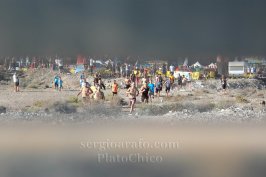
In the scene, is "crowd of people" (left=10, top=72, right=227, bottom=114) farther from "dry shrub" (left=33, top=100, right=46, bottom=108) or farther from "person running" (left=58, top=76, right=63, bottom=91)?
"dry shrub" (left=33, top=100, right=46, bottom=108)

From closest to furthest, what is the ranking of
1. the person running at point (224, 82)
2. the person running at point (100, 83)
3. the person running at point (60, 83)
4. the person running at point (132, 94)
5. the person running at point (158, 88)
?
the person running at point (132, 94) → the person running at point (100, 83) → the person running at point (224, 82) → the person running at point (158, 88) → the person running at point (60, 83)

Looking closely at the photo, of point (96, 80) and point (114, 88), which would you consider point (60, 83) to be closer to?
point (96, 80)

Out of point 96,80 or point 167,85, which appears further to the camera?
point 167,85

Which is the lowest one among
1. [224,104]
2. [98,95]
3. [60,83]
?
[224,104]

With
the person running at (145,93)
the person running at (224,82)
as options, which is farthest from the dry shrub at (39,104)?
the person running at (224,82)

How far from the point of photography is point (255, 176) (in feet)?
10.6

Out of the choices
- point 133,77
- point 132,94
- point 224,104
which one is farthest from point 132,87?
→ point 224,104

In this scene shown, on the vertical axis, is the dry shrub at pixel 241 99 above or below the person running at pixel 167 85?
below

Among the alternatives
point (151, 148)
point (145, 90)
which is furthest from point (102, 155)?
point (145, 90)

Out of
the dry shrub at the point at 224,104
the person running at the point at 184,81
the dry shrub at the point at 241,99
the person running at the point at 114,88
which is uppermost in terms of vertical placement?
the person running at the point at 184,81

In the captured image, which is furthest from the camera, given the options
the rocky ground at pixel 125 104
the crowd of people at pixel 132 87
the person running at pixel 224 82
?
the person running at pixel 224 82

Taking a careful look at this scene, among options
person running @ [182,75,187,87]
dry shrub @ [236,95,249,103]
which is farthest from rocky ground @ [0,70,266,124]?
person running @ [182,75,187,87]

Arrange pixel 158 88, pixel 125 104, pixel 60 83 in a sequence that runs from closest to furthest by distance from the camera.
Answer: pixel 125 104
pixel 158 88
pixel 60 83

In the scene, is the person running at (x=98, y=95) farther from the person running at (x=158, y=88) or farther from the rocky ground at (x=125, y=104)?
the person running at (x=158, y=88)
